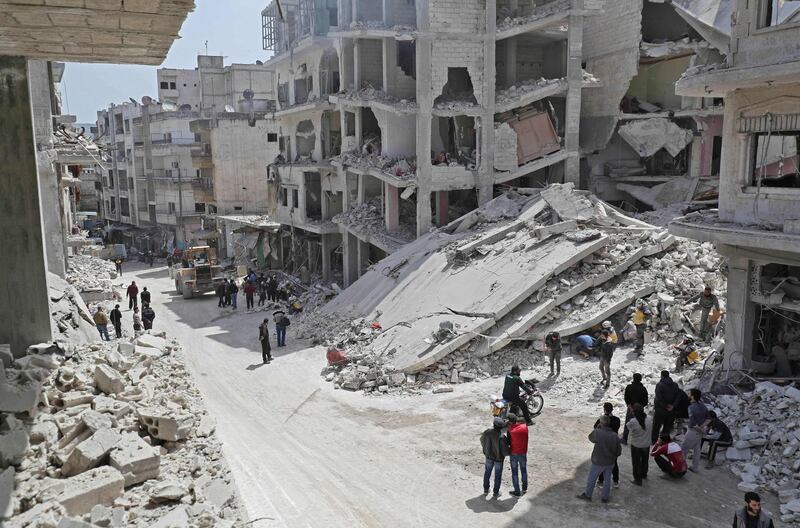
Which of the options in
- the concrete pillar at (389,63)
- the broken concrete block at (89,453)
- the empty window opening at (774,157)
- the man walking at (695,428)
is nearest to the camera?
the broken concrete block at (89,453)

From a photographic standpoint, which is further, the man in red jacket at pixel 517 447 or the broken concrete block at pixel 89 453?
the man in red jacket at pixel 517 447

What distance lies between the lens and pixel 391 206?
91.4 ft

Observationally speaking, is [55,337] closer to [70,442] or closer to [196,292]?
[70,442]

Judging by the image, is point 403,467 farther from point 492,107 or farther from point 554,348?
point 492,107

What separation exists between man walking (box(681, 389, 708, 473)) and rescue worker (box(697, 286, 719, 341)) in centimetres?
517

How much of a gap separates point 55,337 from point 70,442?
441 cm

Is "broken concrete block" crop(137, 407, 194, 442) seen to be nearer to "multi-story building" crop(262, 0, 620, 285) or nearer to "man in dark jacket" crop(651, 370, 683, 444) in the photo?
"man in dark jacket" crop(651, 370, 683, 444)

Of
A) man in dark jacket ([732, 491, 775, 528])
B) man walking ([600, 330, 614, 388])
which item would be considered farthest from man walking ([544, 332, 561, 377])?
man in dark jacket ([732, 491, 775, 528])

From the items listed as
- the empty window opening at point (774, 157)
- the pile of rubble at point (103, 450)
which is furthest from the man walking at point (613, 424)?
the empty window opening at point (774, 157)

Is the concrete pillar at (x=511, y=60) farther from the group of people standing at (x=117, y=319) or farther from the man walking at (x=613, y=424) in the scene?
the man walking at (x=613, y=424)

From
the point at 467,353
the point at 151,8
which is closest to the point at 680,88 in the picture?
the point at 467,353

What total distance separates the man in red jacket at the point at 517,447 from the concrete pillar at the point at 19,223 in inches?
301

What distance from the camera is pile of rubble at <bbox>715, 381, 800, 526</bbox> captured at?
10258 millimetres

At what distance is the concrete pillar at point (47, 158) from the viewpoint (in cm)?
1834
